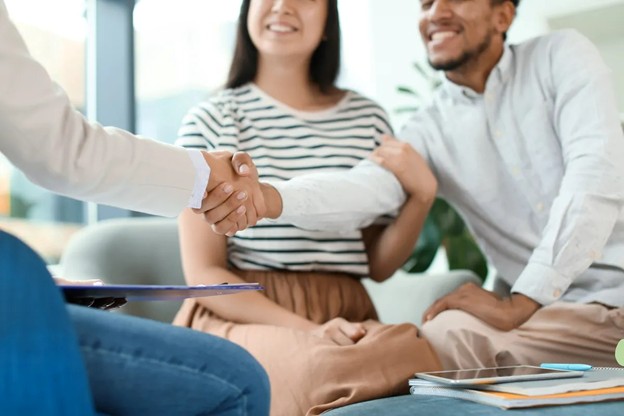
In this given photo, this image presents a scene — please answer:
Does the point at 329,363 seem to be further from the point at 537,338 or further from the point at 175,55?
the point at 175,55

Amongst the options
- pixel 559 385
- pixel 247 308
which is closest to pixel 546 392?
pixel 559 385

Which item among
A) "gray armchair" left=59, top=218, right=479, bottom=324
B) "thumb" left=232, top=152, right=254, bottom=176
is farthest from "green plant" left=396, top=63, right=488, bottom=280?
"thumb" left=232, top=152, right=254, bottom=176

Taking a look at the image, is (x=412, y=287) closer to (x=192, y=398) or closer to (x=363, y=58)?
(x=192, y=398)

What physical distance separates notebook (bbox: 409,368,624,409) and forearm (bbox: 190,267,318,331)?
1.34 ft

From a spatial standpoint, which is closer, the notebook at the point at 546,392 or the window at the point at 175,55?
the notebook at the point at 546,392

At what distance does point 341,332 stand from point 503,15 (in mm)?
925

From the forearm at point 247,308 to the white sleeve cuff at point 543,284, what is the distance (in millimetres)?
441

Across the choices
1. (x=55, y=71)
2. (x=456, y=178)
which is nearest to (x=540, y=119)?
(x=456, y=178)

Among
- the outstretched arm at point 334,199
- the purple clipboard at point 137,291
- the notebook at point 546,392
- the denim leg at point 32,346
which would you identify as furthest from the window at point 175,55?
the denim leg at point 32,346

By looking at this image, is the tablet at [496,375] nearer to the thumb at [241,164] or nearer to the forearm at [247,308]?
the forearm at [247,308]

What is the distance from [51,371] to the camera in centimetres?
73

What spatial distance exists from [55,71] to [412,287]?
1428mm

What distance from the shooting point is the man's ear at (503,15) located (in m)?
1.94

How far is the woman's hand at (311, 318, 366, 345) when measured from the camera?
150 centimetres
